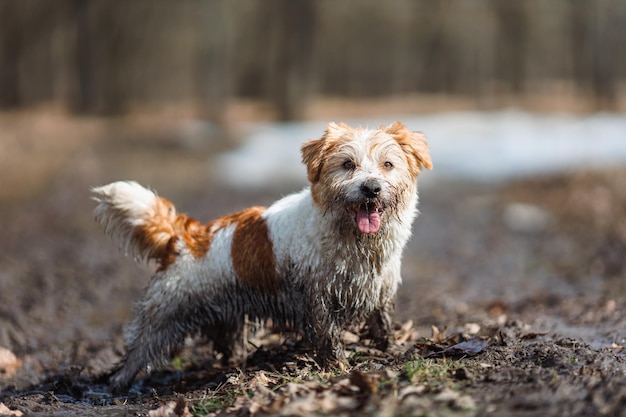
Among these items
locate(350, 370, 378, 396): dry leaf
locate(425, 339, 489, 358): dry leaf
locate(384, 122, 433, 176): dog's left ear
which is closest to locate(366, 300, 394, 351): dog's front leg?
locate(425, 339, 489, 358): dry leaf

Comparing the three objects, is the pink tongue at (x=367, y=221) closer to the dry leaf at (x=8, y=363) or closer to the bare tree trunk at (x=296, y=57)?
the dry leaf at (x=8, y=363)

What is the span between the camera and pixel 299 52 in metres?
26.8

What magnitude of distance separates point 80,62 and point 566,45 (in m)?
42.6

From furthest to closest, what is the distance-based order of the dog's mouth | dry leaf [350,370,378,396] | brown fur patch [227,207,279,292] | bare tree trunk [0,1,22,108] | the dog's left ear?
bare tree trunk [0,1,22,108], brown fur patch [227,207,279,292], the dog's left ear, the dog's mouth, dry leaf [350,370,378,396]

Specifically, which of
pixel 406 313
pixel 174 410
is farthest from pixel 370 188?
pixel 406 313

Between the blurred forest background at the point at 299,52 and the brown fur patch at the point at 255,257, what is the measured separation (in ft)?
70.2

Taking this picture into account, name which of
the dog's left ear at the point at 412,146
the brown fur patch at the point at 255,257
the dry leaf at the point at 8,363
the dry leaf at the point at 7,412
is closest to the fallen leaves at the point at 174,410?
the dry leaf at the point at 7,412

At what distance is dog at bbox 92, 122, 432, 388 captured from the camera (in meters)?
5.21

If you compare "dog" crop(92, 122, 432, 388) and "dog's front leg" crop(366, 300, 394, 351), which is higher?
"dog" crop(92, 122, 432, 388)

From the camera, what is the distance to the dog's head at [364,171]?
5.04 m

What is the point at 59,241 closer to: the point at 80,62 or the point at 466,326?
the point at 466,326

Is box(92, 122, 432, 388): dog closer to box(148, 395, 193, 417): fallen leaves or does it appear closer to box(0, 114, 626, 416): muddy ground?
box(0, 114, 626, 416): muddy ground

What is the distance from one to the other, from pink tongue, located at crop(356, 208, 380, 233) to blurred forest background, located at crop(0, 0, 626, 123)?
72.5 ft

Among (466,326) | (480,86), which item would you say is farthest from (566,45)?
(466,326)
